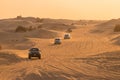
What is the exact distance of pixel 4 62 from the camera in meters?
35.0

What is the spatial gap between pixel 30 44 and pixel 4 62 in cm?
2834

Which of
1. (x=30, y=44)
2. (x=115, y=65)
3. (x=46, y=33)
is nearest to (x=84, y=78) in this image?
(x=115, y=65)

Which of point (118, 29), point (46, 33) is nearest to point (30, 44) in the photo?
point (46, 33)

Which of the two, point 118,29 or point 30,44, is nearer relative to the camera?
point 30,44

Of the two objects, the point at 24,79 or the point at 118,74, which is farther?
the point at 118,74

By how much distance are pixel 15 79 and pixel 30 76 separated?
1.03 m

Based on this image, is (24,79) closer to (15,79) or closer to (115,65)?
(15,79)

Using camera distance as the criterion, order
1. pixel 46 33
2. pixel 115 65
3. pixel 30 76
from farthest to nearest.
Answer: pixel 46 33
pixel 115 65
pixel 30 76

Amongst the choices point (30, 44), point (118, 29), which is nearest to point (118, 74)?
point (30, 44)

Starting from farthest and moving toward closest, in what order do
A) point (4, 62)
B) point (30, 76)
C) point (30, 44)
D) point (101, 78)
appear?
point (30, 44)
point (4, 62)
point (30, 76)
point (101, 78)

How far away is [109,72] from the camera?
76.2 ft

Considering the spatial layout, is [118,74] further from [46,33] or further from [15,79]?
[46,33]

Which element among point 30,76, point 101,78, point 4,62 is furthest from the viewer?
point 4,62

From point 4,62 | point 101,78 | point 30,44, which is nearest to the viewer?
point 101,78
